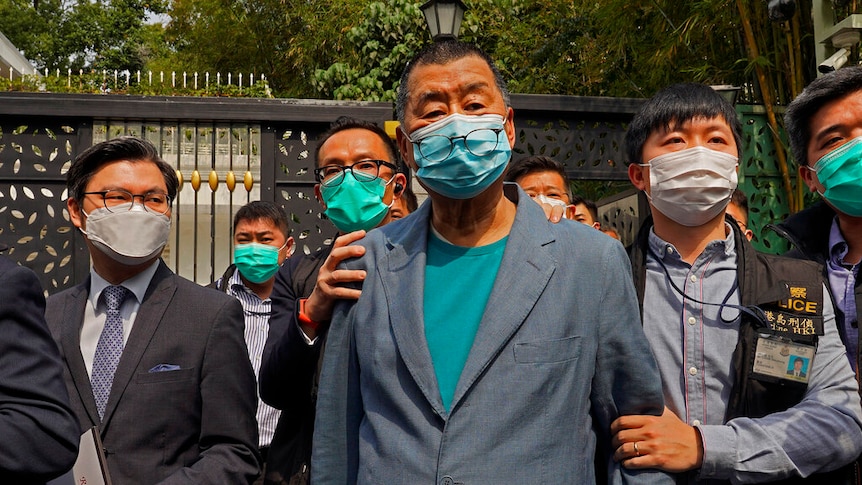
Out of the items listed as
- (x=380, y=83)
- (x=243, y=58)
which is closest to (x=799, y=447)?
(x=380, y=83)

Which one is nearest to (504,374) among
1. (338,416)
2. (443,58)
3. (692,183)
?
(338,416)

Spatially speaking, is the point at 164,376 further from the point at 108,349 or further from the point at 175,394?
the point at 108,349

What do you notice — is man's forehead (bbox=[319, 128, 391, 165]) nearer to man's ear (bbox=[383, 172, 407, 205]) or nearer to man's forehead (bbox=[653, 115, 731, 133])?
man's ear (bbox=[383, 172, 407, 205])

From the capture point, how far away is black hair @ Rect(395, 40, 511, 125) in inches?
82.1

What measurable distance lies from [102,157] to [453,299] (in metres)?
1.64

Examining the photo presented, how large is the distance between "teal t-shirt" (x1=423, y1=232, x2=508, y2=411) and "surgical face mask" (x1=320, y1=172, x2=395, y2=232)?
92 centimetres

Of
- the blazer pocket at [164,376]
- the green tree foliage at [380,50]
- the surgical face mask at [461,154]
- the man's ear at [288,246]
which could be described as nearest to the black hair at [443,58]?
the surgical face mask at [461,154]

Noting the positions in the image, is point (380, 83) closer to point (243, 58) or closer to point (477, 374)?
point (243, 58)

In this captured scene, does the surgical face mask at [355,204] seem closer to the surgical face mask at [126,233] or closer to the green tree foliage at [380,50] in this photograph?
the surgical face mask at [126,233]

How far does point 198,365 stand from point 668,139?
1.68 m

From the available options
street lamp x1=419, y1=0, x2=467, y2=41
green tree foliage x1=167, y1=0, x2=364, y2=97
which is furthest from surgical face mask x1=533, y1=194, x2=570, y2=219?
green tree foliage x1=167, y1=0, x2=364, y2=97

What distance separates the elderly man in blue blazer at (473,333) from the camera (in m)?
1.79

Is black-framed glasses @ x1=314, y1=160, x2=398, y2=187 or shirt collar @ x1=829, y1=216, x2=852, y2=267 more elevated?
black-framed glasses @ x1=314, y1=160, x2=398, y2=187

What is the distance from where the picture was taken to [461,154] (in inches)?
78.7
